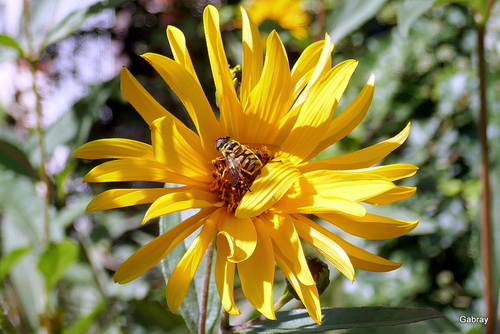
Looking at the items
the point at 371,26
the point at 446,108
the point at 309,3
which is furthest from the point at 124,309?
the point at 309,3

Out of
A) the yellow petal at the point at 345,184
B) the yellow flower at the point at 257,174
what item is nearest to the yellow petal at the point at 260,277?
the yellow flower at the point at 257,174

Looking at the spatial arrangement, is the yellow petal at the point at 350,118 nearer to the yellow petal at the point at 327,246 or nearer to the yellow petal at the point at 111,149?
the yellow petal at the point at 327,246

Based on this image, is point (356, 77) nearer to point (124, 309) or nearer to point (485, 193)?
point (485, 193)

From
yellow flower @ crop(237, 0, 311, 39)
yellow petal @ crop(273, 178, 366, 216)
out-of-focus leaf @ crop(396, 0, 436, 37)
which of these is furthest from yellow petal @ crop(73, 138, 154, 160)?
yellow flower @ crop(237, 0, 311, 39)

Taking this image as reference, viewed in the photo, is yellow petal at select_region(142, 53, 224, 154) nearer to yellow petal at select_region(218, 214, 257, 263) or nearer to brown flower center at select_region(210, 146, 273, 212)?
brown flower center at select_region(210, 146, 273, 212)

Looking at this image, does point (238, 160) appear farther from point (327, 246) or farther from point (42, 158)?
point (42, 158)
